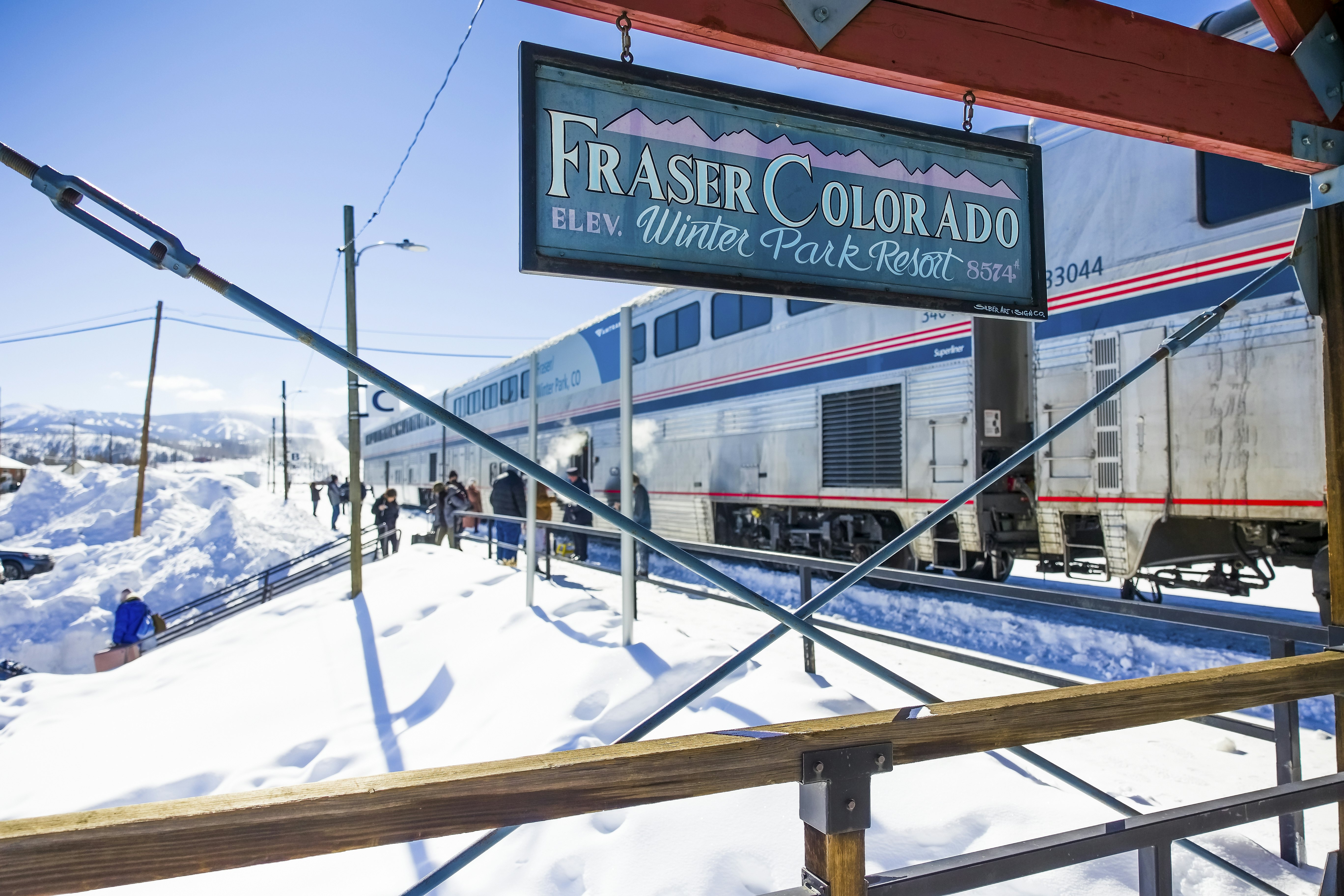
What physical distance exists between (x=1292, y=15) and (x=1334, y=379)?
50.1 inches

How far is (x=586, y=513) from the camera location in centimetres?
1414

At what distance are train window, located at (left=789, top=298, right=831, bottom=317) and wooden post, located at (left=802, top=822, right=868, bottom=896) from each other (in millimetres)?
8647

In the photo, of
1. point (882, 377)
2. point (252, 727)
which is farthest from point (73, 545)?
point (882, 377)

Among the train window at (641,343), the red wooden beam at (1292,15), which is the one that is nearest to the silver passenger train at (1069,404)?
the train window at (641,343)

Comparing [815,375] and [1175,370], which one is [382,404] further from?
[1175,370]

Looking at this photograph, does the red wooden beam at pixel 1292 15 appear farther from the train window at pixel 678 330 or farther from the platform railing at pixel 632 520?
the train window at pixel 678 330

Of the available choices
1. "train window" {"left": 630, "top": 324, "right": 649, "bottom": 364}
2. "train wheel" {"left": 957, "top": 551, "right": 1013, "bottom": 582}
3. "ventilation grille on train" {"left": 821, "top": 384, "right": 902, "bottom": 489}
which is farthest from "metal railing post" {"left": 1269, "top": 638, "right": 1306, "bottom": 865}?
"train window" {"left": 630, "top": 324, "right": 649, "bottom": 364}

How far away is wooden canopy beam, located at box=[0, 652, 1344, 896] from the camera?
38.7 inches

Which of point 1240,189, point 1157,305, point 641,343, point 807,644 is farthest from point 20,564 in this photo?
point 1240,189

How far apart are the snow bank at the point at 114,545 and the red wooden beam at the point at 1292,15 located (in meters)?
21.1

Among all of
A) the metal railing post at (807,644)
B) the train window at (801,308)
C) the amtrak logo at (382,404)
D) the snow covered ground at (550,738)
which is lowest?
the snow covered ground at (550,738)

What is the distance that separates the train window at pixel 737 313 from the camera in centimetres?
1049

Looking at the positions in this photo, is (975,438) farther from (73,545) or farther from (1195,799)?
(73,545)

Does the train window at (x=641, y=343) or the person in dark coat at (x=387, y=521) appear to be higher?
the train window at (x=641, y=343)
